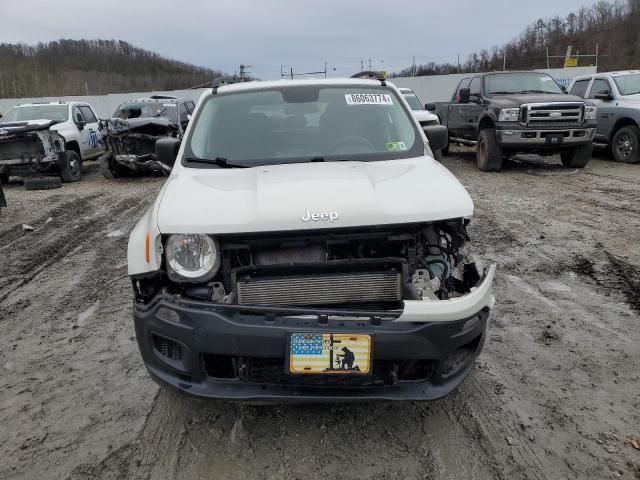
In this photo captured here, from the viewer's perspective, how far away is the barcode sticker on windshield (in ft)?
13.5

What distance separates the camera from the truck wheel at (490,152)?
36.8 ft

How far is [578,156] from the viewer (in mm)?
11281

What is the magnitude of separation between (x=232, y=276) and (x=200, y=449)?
2.89 ft

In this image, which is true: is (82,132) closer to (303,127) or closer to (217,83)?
(217,83)

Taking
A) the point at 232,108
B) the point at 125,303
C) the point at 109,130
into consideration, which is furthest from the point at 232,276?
the point at 109,130

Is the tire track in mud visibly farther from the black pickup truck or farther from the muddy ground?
the black pickup truck

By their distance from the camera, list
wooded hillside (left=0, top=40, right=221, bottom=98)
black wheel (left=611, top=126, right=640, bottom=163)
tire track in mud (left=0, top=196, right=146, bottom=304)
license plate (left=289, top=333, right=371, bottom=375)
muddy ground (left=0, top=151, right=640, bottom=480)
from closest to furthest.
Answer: license plate (left=289, top=333, right=371, bottom=375)
muddy ground (left=0, top=151, right=640, bottom=480)
tire track in mud (left=0, top=196, right=146, bottom=304)
black wheel (left=611, top=126, right=640, bottom=163)
wooded hillside (left=0, top=40, right=221, bottom=98)

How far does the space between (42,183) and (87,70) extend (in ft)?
292

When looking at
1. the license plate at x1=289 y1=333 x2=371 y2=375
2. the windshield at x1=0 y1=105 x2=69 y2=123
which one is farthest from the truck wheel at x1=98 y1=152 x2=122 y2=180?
the license plate at x1=289 y1=333 x2=371 y2=375

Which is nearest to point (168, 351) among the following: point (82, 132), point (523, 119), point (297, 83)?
point (297, 83)

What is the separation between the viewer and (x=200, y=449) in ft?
8.88

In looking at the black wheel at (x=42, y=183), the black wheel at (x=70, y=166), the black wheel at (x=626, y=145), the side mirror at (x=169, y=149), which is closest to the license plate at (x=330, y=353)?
the side mirror at (x=169, y=149)

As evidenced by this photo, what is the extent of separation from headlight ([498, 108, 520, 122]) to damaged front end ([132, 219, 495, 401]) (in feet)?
28.0

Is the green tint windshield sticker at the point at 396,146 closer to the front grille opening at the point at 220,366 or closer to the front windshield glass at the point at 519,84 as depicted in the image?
the front grille opening at the point at 220,366
